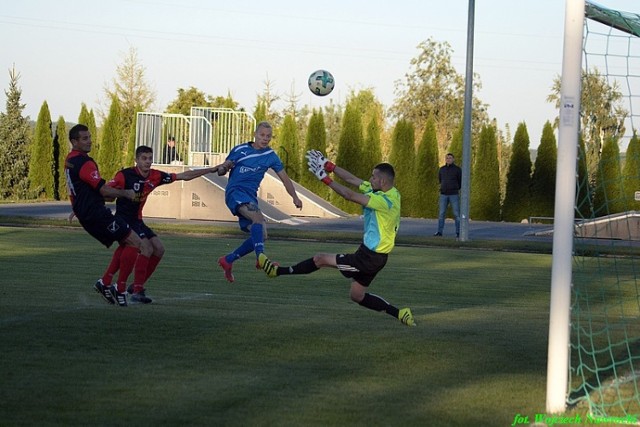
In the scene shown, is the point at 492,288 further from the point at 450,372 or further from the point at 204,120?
the point at 204,120

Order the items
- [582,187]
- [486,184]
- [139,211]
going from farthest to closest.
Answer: [486,184] < [139,211] < [582,187]

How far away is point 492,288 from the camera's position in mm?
15500

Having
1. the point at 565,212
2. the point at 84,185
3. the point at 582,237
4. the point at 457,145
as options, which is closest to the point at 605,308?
the point at 582,237

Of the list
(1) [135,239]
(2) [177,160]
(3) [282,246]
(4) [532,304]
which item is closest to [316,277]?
(4) [532,304]

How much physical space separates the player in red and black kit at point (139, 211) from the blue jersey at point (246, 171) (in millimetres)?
2011

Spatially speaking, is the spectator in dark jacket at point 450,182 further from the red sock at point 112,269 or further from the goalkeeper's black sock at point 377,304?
the goalkeeper's black sock at point 377,304

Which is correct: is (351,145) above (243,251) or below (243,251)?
above

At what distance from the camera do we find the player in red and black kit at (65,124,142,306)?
436 inches

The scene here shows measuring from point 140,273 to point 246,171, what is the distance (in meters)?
2.85

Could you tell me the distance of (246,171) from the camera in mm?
14023

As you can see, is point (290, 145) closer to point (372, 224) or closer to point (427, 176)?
point (427, 176)

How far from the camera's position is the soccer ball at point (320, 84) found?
98.3 feet

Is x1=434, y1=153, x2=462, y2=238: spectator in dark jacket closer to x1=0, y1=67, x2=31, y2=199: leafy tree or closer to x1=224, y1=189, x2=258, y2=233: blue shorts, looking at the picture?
x1=224, y1=189, x2=258, y2=233: blue shorts

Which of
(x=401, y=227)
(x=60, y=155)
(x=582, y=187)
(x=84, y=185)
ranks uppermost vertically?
(x=60, y=155)
